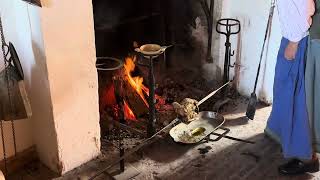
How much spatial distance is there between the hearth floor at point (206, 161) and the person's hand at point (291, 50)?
0.65 meters

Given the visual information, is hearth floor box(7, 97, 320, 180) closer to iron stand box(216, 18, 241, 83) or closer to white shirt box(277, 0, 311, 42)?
iron stand box(216, 18, 241, 83)

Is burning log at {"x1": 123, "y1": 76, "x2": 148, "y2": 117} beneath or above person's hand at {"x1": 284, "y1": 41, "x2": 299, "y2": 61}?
beneath

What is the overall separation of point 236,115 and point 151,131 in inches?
29.4

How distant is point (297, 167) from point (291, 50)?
2.24 feet

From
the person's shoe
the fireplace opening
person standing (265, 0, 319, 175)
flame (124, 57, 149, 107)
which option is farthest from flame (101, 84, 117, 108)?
the person's shoe

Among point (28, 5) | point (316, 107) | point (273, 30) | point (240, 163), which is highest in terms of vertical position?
point (28, 5)

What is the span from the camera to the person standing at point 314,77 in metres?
2.29

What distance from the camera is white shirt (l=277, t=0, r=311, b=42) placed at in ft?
7.22

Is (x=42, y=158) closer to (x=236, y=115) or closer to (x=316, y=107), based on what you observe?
(x=236, y=115)

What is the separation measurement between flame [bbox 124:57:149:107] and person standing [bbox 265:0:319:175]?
93 cm

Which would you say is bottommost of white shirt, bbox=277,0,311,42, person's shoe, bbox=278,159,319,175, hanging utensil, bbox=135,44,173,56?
person's shoe, bbox=278,159,319,175

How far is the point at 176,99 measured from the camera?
332 cm

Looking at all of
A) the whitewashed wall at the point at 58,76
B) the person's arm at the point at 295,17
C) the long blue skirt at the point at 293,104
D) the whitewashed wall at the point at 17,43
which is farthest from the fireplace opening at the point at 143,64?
the person's arm at the point at 295,17

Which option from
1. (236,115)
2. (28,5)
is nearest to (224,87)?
(236,115)
